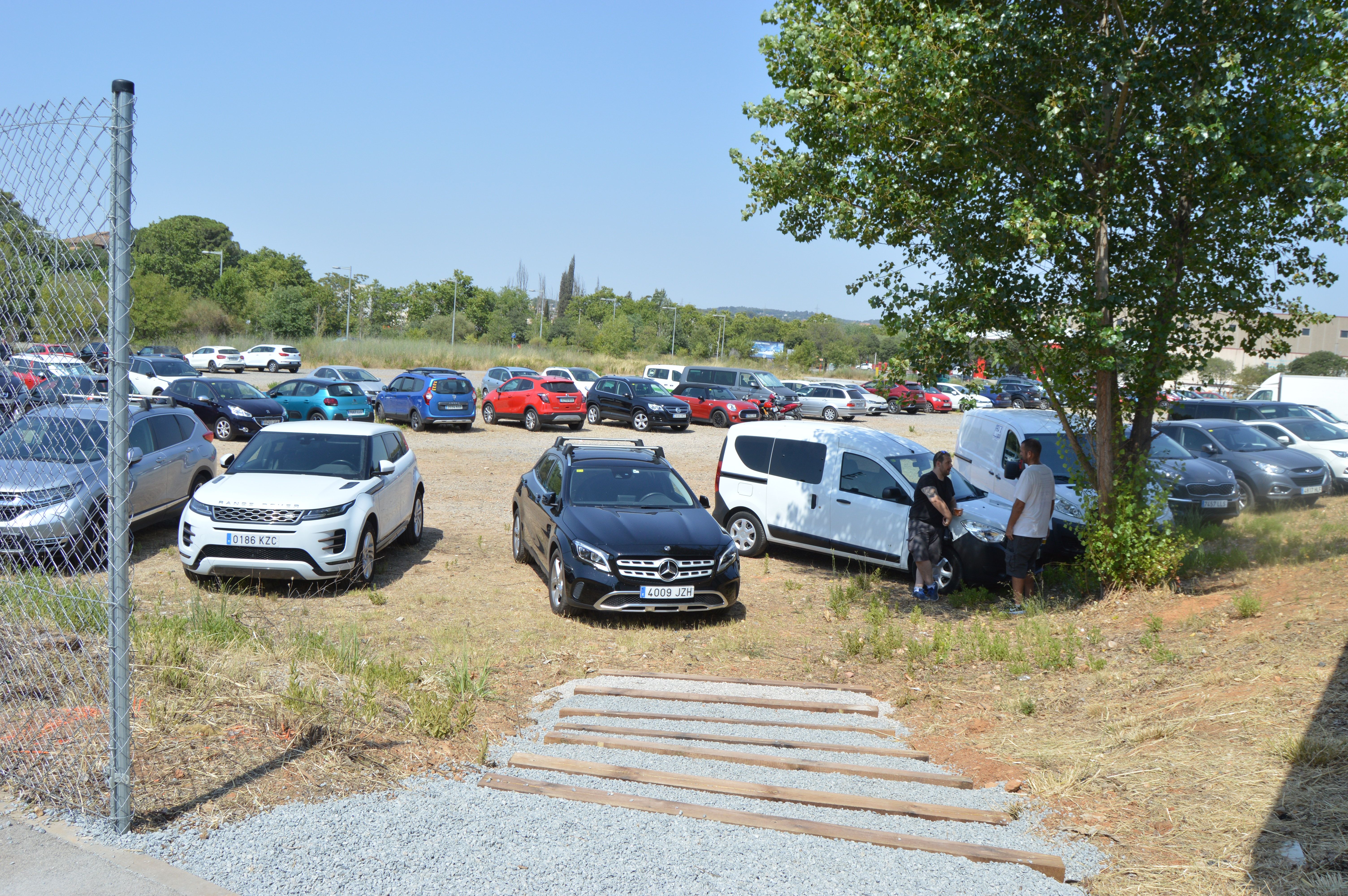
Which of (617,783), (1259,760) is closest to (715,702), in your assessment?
(617,783)

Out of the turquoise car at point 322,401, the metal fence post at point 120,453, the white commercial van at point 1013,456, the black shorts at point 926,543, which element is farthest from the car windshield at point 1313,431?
the turquoise car at point 322,401

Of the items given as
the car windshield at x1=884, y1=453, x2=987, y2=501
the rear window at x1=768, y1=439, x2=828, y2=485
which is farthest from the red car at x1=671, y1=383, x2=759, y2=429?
the car windshield at x1=884, y1=453, x2=987, y2=501

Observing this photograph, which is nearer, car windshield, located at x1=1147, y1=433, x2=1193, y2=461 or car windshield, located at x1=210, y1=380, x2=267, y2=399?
car windshield, located at x1=1147, y1=433, x2=1193, y2=461

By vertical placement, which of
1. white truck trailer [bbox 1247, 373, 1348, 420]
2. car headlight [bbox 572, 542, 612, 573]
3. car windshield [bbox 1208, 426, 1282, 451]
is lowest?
car headlight [bbox 572, 542, 612, 573]

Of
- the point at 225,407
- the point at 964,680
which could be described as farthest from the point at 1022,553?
the point at 225,407

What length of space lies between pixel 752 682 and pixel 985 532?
4.57 meters

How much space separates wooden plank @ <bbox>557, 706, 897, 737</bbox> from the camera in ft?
20.0

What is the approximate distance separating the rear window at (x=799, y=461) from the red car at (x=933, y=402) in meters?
34.8

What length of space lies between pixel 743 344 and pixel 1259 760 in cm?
11879

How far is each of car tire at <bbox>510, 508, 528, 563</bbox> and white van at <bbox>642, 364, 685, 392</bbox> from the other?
27.2 meters

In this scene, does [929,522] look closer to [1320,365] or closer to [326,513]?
[326,513]

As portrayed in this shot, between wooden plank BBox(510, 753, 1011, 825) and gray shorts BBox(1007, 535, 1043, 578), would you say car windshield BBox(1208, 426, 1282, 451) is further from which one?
wooden plank BBox(510, 753, 1011, 825)

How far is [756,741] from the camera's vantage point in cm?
566

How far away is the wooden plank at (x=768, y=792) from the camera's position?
4609 mm
